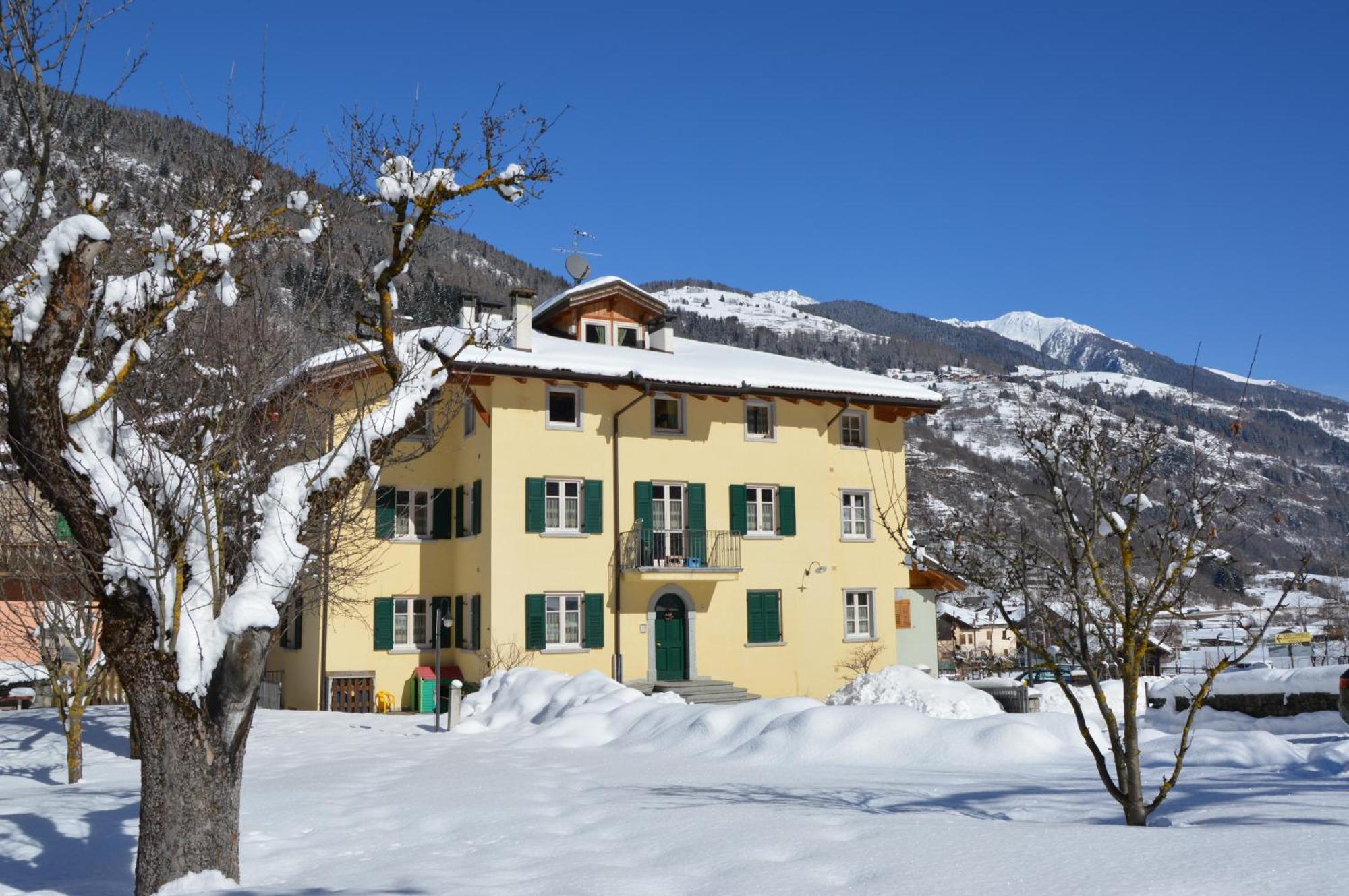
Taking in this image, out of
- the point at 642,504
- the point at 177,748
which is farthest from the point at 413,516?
the point at 177,748

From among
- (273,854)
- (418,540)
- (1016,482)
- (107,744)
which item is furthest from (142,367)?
(418,540)

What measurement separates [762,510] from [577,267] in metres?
10.1

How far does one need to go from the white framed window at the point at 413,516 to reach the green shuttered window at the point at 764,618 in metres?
7.73

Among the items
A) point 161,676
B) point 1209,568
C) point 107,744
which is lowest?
point 107,744

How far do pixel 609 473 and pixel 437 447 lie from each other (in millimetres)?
4106

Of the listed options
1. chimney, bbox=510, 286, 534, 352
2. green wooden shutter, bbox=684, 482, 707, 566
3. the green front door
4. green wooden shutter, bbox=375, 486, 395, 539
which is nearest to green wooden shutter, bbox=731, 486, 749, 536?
green wooden shutter, bbox=684, 482, 707, 566

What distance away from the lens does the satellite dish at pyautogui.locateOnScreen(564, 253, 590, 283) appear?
1280 inches

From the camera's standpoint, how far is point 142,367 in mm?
11398

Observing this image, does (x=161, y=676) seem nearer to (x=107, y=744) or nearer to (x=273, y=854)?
(x=273, y=854)

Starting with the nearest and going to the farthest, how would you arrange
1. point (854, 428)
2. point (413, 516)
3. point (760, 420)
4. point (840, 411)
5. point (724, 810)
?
point (724, 810) → point (413, 516) → point (760, 420) → point (840, 411) → point (854, 428)

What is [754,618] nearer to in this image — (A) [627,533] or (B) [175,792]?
(A) [627,533]

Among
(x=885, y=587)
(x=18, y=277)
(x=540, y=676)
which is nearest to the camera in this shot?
(x=18, y=277)

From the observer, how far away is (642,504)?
25.6 meters

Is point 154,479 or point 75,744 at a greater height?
point 154,479
